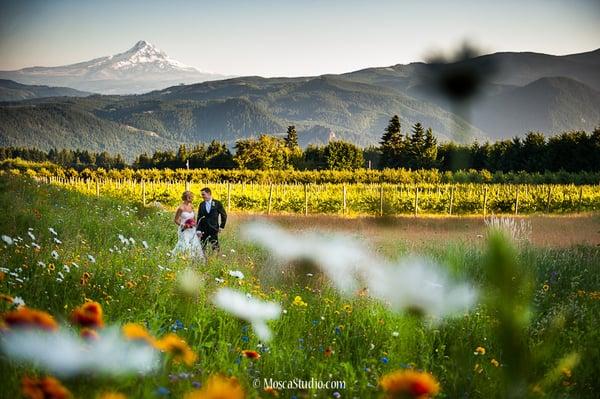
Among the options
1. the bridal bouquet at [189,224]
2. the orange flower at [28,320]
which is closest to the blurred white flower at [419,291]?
the bridal bouquet at [189,224]

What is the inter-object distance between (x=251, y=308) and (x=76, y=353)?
3313mm

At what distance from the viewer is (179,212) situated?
959cm

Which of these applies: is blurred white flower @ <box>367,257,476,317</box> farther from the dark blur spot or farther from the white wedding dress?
the dark blur spot

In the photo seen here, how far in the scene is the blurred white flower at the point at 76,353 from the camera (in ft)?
3.95

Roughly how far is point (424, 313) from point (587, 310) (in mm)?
1721

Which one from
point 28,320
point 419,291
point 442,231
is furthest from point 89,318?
point 442,231

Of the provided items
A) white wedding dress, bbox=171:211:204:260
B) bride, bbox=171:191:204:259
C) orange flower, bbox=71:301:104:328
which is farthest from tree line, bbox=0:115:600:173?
orange flower, bbox=71:301:104:328

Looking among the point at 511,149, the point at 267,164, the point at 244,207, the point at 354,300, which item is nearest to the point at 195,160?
the point at 267,164

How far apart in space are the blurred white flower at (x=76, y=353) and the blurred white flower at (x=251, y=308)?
7.54 feet

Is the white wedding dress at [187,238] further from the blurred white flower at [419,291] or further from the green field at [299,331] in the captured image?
the blurred white flower at [419,291]

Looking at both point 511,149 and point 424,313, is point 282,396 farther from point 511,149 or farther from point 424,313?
point 511,149

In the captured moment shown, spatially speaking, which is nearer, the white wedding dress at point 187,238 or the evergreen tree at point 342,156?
the white wedding dress at point 187,238

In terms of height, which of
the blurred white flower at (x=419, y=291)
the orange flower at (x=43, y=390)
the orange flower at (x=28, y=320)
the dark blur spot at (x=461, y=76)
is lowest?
the blurred white flower at (x=419, y=291)

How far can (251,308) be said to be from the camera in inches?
178
